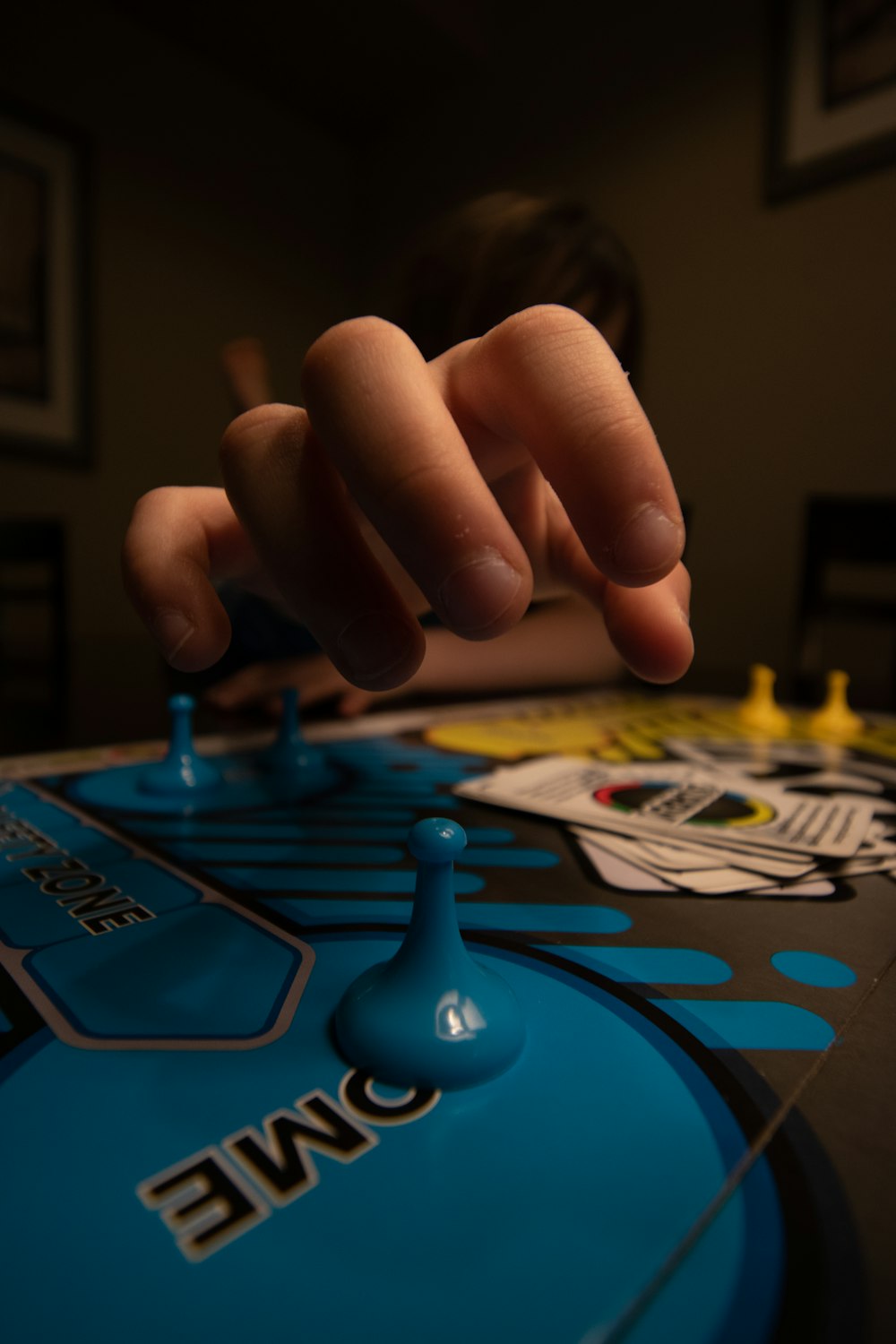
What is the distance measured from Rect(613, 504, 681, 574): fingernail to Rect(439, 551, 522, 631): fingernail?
5 centimetres

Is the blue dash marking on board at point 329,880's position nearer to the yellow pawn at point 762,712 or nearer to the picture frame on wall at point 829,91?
the yellow pawn at point 762,712

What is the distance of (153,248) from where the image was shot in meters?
2.36

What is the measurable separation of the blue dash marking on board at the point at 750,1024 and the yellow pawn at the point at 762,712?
1.98 ft

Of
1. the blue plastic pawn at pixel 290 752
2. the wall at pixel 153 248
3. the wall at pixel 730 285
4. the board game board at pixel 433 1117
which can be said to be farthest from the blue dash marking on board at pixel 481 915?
the wall at pixel 153 248

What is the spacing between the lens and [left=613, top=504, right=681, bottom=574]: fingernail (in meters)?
0.30

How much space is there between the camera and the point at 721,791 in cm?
55

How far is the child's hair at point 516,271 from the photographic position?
1.13 metres

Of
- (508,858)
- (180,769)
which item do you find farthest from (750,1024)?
(180,769)

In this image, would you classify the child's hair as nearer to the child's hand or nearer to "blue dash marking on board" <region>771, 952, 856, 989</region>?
the child's hand

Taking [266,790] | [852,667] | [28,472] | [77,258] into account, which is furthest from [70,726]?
[77,258]

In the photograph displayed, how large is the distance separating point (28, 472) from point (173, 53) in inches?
53.3

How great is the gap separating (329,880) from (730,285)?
1998 millimetres

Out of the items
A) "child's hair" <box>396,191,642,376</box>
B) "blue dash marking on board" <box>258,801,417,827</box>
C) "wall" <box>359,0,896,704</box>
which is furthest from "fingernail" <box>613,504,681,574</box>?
"wall" <box>359,0,896,704</box>

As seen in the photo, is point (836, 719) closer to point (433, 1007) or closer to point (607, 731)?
point (607, 731)
